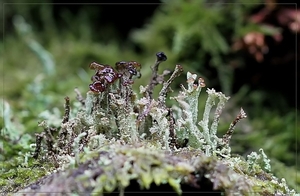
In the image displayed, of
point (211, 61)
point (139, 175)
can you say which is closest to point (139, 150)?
point (139, 175)

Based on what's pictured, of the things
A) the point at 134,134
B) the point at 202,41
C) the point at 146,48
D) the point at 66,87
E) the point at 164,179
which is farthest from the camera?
the point at 146,48

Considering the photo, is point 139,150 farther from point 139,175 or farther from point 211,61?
point 211,61

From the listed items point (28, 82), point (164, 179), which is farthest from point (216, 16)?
point (164, 179)

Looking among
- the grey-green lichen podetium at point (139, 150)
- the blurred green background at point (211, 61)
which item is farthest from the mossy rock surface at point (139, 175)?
the blurred green background at point (211, 61)

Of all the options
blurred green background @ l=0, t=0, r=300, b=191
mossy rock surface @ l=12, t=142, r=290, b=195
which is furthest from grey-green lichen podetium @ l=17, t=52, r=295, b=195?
blurred green background @ l=0, t=0, r=300, b=191

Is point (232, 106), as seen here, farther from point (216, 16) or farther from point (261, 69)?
point (216, 16)

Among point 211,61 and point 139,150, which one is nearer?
point 139,150
